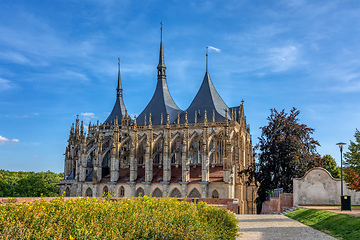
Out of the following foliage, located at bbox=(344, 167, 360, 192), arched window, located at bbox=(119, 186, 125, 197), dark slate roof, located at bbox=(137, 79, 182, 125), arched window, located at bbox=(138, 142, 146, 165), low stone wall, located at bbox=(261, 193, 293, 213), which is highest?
dark slate roof, located at bbox=(137, 79, 182, 125)

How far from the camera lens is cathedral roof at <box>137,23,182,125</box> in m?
58.3

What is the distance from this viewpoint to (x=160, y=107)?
5916cm

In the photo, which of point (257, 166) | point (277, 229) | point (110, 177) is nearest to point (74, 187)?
point (110, 177)

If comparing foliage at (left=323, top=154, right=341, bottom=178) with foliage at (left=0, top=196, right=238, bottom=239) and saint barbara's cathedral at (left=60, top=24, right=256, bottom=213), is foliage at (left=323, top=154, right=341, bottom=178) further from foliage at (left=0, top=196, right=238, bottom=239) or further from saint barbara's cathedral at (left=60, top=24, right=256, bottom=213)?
foliage at (left=0, top=196, right=238, bottom=239)

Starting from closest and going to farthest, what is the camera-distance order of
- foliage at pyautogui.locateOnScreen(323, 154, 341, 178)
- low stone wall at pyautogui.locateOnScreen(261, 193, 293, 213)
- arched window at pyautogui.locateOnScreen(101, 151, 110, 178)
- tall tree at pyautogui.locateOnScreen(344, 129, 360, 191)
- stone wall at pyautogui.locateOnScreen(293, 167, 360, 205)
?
tall tree at pyautogui.locateOnScreen(344, 129, 360, 191), stone wall at pyautogui.locateOnScreen(293, 167, 360, 205), low stone wall at pyautogui.locateOnScreen(261, 193, 293, 213), foliage at pyautogui.locateOnScreen(323, 154, 341, 178), arched window at pyautogui.locateOnScreen(101, 151, 110, 178)

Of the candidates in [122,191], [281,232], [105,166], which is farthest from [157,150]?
[281,232]

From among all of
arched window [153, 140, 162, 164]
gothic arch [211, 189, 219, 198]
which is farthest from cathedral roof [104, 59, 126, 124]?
gothic arch [211, 189, 219, 198]

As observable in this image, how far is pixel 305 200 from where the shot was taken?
31.5 meters

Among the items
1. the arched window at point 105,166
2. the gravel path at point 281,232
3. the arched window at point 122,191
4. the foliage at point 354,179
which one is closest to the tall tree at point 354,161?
the foliage at point 354,179

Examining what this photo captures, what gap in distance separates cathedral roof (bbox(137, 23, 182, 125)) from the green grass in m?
34.8

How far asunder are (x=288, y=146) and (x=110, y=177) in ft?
87.5

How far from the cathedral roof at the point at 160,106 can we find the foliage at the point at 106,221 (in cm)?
4335

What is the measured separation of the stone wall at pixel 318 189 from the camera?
30.9 meters

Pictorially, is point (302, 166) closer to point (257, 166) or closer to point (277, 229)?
point (257, 166)
